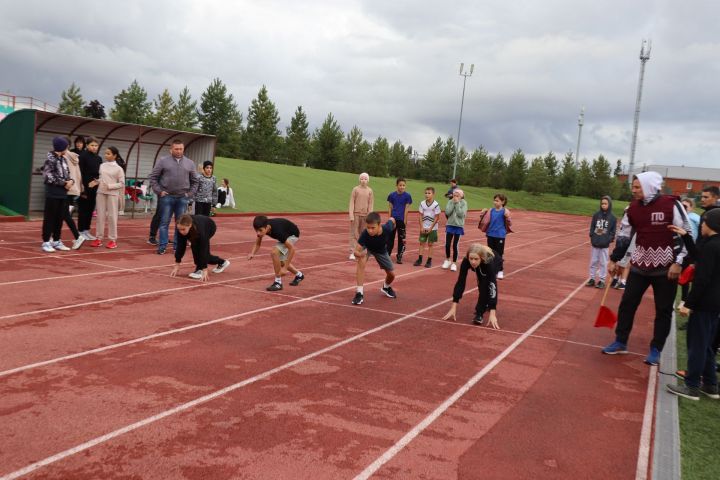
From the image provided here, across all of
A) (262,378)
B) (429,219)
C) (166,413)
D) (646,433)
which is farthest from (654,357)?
(429,219)

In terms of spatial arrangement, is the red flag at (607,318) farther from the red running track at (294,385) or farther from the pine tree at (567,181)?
the pine tree at (567,181)

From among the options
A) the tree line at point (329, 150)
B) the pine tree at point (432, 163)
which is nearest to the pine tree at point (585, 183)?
the tree line at point (329, 150)

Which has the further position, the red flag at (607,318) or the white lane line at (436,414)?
the red flag at (607,318)

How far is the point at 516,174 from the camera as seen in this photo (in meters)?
73.2

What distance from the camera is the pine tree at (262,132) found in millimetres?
62094

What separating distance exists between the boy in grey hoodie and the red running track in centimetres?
241

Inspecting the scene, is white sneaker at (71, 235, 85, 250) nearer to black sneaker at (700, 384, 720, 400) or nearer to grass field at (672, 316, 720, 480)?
grass field at (672, 316, 720, 480)

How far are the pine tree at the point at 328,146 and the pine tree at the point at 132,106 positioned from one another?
19.1 meters

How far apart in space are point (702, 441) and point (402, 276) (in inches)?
305

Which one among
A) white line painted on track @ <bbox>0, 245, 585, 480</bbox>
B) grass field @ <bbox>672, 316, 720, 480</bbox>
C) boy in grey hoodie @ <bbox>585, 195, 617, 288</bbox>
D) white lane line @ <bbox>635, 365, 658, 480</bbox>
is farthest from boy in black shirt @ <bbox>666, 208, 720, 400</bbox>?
boy in grey hoodie @ <bbox>585, 195, 617, 288</bbox>

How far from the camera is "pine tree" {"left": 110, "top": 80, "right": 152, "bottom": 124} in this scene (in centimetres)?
6481

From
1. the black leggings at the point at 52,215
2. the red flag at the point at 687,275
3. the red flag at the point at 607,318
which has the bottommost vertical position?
the red flag at the point at 607,318

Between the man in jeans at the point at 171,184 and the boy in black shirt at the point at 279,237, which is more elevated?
the man in jeans at the point at 171,184

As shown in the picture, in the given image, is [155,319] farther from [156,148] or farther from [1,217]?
[156,148]
